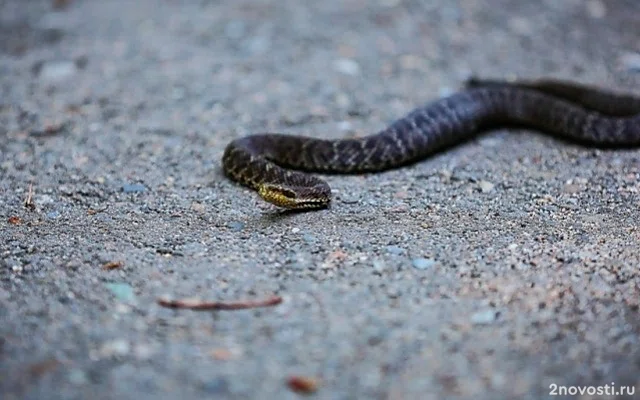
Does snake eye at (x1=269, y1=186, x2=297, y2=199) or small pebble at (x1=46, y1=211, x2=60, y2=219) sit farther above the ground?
snake eye at (x1=269, y1=186, x2=297, y2=199)

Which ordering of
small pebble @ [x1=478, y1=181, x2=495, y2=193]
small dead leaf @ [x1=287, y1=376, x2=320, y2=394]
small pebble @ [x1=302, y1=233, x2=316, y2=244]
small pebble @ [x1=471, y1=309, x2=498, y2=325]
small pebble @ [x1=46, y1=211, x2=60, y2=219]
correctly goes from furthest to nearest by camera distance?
1. small pebble @ [x1=478, y1=181, x2=495, y2=193]
2. small pebble @ [x1=46, y1=211, x2=60, y2=219]
3. small pebble @ [x1=302, y1=233, x2=316, y2=244]
4. small pebble @ [x1=471, y1=309, x2=498, y2=325]
5. small dead leaf @ [x1=287, y1=376, x2=320, y2=394]

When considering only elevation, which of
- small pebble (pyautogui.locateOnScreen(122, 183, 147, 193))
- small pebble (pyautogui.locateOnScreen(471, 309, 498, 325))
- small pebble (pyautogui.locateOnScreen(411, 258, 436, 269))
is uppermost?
small pebble (pyautogui.locateOnScreen(471, 309, 498, 325))

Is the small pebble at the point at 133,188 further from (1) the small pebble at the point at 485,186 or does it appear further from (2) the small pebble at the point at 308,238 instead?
(1) the small pebble at the point at 485,186

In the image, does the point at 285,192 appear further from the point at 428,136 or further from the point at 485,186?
the point at 428,136

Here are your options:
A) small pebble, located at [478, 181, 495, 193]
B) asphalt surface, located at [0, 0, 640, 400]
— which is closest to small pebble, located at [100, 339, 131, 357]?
asphalt surface, located at [0, 0, 640, 400]

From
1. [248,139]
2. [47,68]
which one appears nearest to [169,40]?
[47,68]

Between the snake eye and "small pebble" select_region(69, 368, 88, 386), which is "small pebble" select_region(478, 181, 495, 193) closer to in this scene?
the snake eye

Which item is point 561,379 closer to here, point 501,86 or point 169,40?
point 501,86

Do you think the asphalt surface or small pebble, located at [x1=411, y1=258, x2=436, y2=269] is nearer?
the asphalt surface
